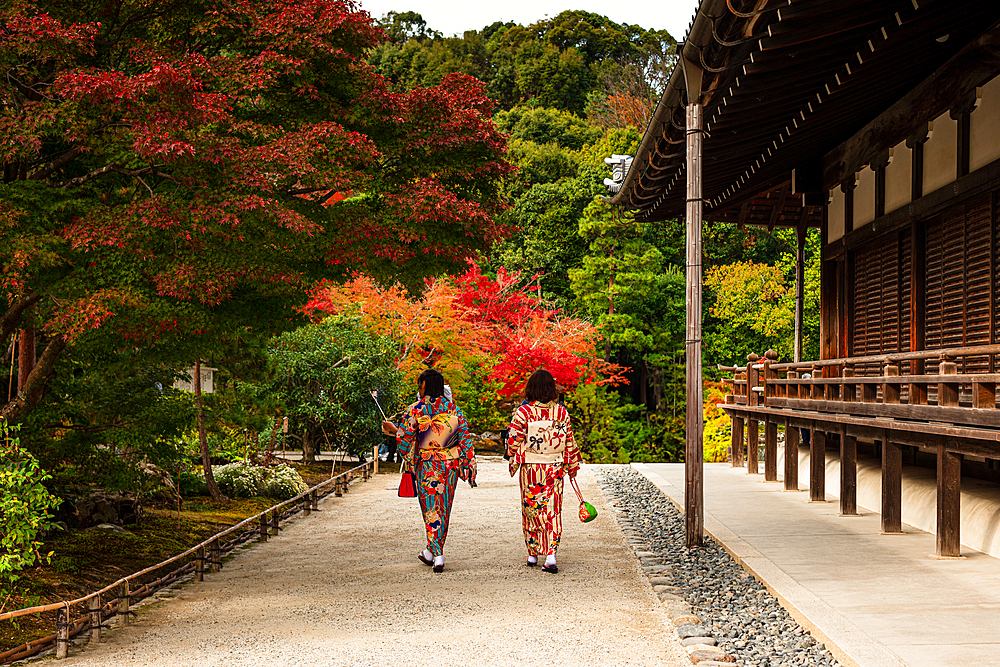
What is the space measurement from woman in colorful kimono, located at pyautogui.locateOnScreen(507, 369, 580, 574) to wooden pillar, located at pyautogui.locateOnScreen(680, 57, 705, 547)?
1.26 m

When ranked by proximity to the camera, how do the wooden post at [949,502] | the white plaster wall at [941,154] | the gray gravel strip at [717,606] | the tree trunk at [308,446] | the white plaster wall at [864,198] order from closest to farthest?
the gray gravel strip at [717,606] → the wooden post at [949,502] → the white plaster wall at [941,154] → the white plaster wall at [864,198] → the tree trunk at [308,446]

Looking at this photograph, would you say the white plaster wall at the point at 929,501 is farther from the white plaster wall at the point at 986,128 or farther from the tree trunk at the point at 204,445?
the tree trunk at the point at 204,445

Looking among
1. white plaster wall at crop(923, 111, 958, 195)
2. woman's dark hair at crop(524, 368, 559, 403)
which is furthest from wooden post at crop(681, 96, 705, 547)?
white plaster wall at crop(923, 111, 958, 195)

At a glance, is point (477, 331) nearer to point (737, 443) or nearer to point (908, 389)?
point (737, 443)

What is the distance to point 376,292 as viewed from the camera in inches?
795

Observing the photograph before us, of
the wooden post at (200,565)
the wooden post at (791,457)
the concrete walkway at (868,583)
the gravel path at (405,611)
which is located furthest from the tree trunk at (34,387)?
the wooden post at (791,457)

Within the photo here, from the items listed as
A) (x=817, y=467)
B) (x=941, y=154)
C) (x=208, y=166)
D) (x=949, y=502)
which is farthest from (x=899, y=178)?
(x=208, y=166)

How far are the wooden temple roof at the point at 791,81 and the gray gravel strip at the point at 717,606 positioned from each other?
12.9ft

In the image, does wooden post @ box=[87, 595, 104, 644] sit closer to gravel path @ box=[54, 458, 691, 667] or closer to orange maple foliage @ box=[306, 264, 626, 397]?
gravel path @ box=[54, 458, 691, 667]

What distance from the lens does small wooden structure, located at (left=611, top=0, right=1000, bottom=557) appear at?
6.96 metres

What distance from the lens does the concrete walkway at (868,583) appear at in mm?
4605

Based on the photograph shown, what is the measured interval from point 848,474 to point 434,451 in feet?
15.5

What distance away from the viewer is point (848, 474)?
9.56 meters

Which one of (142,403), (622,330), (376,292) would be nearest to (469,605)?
(142,403)
